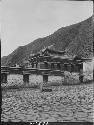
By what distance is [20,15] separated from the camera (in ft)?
10.9

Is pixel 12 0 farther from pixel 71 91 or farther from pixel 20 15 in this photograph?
pixel 71 91

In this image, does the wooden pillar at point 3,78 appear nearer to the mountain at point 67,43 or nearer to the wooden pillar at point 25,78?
the mountain at point 67,43

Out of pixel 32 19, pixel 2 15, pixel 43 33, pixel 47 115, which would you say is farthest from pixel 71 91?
pixel 2 15

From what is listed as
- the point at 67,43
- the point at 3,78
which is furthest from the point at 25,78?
the point at 67,43

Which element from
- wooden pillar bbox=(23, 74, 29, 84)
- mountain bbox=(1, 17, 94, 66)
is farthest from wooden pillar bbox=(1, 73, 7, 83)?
wooden pillar bbox=(23, 74, 29, 84)

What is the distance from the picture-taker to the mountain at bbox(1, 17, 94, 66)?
3.35m

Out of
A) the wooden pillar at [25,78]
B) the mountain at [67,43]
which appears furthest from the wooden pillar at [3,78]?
the wooden pillar at [25,78]

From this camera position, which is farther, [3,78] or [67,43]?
[67,43]

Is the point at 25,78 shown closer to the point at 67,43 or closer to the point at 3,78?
the point at 3,78

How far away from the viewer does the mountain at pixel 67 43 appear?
11.0ft

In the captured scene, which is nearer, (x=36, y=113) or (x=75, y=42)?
(x=36, y=113)

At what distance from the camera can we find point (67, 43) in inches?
135

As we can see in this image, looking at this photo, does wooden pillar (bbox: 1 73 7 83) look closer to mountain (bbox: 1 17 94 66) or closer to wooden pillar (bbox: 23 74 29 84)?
mountain (bbox: 1 17 94 66)

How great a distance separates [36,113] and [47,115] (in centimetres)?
13
